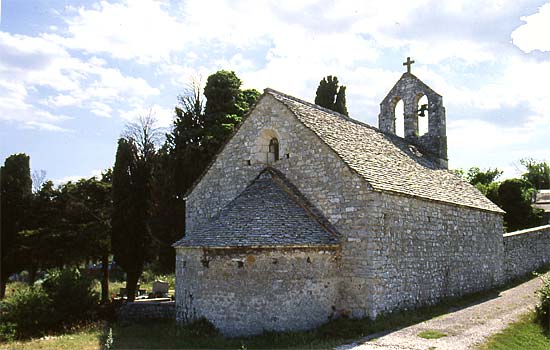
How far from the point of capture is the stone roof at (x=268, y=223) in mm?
12164

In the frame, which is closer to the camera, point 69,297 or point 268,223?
point 268,223

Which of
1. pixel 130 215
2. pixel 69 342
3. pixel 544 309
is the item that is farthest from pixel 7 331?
pixel 544 309

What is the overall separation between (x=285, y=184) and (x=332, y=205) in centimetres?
173

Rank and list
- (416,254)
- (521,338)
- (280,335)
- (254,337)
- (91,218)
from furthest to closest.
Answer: (91,218) → (416,254) → (254,337) → (280,335) → (521,338)

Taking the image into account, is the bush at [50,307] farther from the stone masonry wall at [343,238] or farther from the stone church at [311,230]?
the stone church at [311,230]

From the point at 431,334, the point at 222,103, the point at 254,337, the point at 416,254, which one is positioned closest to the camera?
the point at 431,334

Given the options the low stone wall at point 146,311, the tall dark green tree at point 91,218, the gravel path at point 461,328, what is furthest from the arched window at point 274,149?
the tall dark green tree at point 91,218

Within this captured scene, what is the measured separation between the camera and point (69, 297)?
16.1m

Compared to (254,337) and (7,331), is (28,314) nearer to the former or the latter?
(7,331)

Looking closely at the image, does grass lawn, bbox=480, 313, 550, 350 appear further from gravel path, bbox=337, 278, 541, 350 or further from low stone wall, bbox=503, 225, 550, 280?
low stone wall, bbox=503, 225, 550, 280

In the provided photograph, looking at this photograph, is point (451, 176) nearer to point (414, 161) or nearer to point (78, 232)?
point (414, 161)

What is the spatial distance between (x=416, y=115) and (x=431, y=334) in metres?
13.2

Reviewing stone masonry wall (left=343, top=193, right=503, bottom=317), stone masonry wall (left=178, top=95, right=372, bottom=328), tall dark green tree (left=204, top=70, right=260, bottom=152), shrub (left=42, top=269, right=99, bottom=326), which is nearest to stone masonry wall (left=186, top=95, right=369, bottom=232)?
stone masonry wall (left=178, top=95, right=372, bottom=328)

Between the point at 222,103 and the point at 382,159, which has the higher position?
the point at 222,103
